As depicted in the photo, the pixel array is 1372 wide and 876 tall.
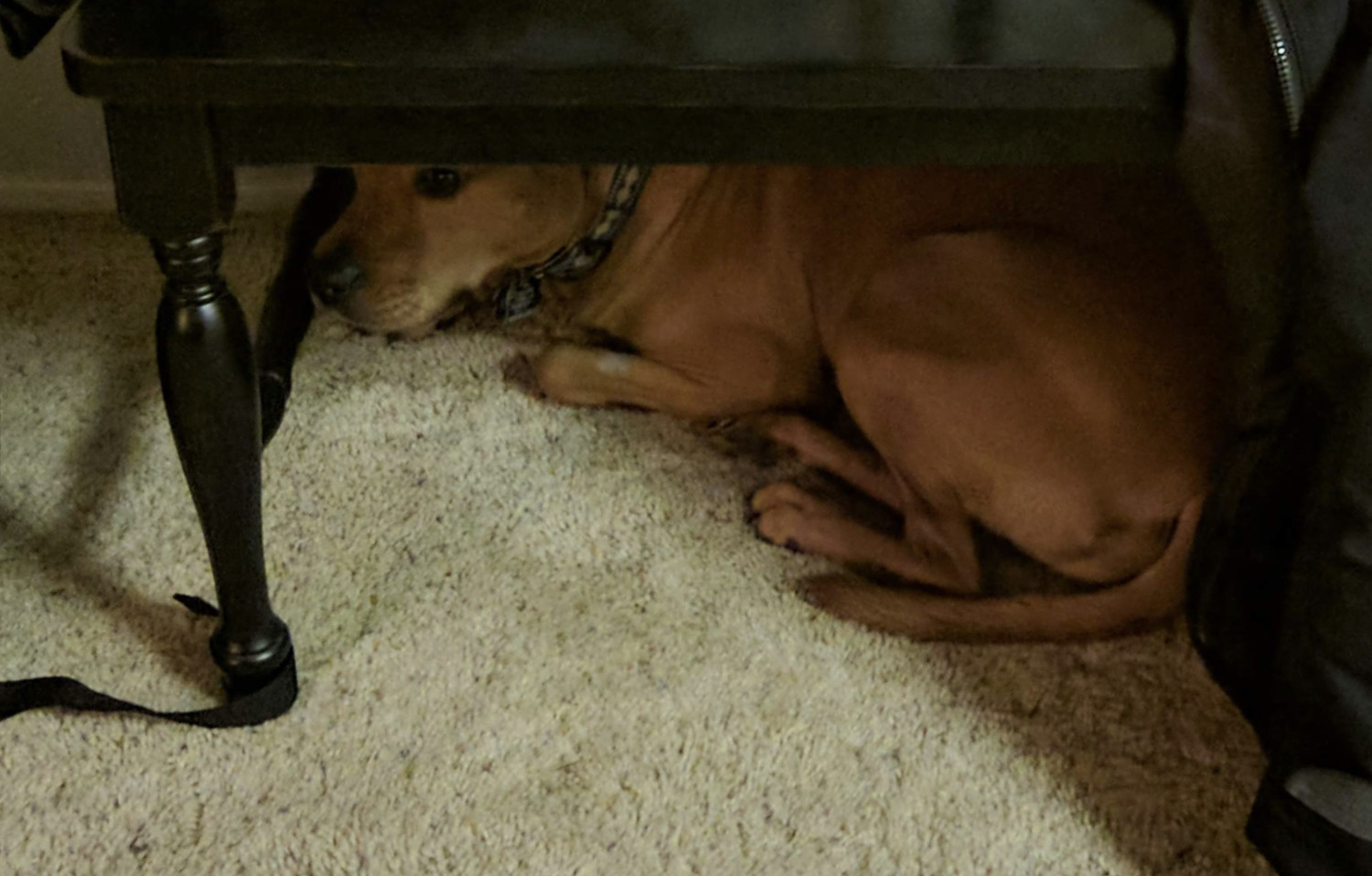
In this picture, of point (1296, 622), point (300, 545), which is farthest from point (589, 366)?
point (1296, 622)

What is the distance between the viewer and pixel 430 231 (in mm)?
1286

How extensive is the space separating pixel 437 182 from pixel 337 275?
16cm

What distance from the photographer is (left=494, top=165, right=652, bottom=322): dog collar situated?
Answer: 134cm

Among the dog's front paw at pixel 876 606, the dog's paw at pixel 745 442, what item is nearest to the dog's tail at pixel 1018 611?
the dog's front paw at pixel 876 606

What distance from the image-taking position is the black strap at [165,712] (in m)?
0.99

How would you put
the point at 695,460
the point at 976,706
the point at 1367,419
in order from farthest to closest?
the point at 695,460, the point at 976,706, the point at 1367,419

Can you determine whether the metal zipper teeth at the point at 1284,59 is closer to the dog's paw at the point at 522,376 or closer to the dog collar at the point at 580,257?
the dog collar at the point at 580,257

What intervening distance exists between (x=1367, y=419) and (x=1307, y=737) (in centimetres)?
25

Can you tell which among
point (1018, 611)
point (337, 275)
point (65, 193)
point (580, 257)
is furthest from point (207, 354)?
point (65, 193)

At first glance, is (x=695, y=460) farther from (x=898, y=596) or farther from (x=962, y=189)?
(x=962, y=189)

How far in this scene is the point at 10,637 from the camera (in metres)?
1.09

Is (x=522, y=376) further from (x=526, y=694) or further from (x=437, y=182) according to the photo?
(x=526, y=694)

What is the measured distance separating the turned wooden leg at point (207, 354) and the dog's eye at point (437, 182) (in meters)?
0.43

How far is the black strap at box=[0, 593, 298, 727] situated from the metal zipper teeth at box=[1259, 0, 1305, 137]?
91 cm
